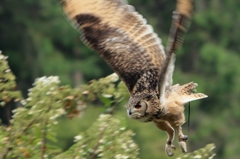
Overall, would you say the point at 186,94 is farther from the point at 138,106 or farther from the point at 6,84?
the point at 6,84

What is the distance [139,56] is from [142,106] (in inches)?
32.6

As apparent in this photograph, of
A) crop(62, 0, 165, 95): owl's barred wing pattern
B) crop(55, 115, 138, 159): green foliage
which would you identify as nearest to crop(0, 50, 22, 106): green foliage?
crop(55, 115, 138, 159): green foliage

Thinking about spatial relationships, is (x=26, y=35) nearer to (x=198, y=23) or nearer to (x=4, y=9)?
(x=4, y=9)

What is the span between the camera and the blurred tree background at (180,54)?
2959 centimetres

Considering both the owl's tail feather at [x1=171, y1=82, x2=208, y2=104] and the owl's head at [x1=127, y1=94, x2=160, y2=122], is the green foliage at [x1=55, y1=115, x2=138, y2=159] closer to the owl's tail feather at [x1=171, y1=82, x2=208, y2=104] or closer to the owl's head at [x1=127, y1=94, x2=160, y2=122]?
the owl's head at [x1=127, y1=94, x2=160, y2=122]

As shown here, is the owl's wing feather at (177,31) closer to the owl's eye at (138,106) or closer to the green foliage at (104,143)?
the owl's eye at (138,106)

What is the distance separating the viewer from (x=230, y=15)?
32.7 m

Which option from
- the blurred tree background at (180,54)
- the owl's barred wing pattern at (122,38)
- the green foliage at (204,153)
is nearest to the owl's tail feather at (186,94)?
the owl's barred wing pattern at (122,38)

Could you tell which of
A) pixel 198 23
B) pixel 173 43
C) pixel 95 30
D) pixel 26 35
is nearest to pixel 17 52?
pixel 26 35

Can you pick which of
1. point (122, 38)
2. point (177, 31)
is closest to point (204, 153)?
point (177, 31)

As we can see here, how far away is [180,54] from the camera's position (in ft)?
106

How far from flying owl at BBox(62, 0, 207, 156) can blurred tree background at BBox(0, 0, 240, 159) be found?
19.8m

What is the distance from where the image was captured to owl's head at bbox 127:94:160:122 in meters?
6.89

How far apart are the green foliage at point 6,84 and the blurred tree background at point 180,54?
69.8ft
